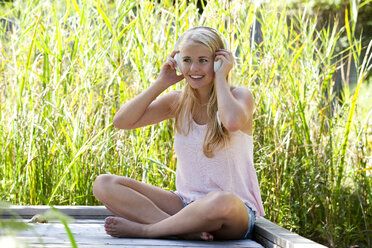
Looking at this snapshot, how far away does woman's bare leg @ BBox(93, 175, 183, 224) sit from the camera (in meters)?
2.27

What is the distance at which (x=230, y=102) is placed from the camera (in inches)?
86.3

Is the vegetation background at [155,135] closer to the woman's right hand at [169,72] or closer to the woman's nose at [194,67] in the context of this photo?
the woman's right hand at [169,72]

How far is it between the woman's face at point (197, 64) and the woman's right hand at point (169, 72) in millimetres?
138

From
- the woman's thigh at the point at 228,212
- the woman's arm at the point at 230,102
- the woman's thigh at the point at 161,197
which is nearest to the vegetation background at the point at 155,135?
the woman's thigh at the point at 161,197

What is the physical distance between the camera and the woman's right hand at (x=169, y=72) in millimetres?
2467

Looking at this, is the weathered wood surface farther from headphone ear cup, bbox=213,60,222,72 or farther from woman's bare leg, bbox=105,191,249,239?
headphone ear cup, bbox=213,60,222,72

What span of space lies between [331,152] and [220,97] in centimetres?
100

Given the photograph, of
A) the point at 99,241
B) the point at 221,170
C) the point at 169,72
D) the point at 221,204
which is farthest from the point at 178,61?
the point at 99,241

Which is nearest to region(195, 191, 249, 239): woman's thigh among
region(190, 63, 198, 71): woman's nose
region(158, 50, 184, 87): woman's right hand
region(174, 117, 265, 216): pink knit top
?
region(174, 117, 265, 216): pink knit top

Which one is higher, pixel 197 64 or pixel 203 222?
pixel 197 64

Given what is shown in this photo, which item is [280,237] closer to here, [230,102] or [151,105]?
[230,102]

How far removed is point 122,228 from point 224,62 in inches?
31.3

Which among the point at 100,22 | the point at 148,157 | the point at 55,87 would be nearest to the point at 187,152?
the point at 148,157

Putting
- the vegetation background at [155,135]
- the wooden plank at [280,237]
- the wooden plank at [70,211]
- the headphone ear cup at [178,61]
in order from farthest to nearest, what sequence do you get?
1. the vegetation background at [155,135]
2. the wooden plank at [70,211]
3. the headphone ear cup at [178,61]
4. the wooden plank at [280,237]
